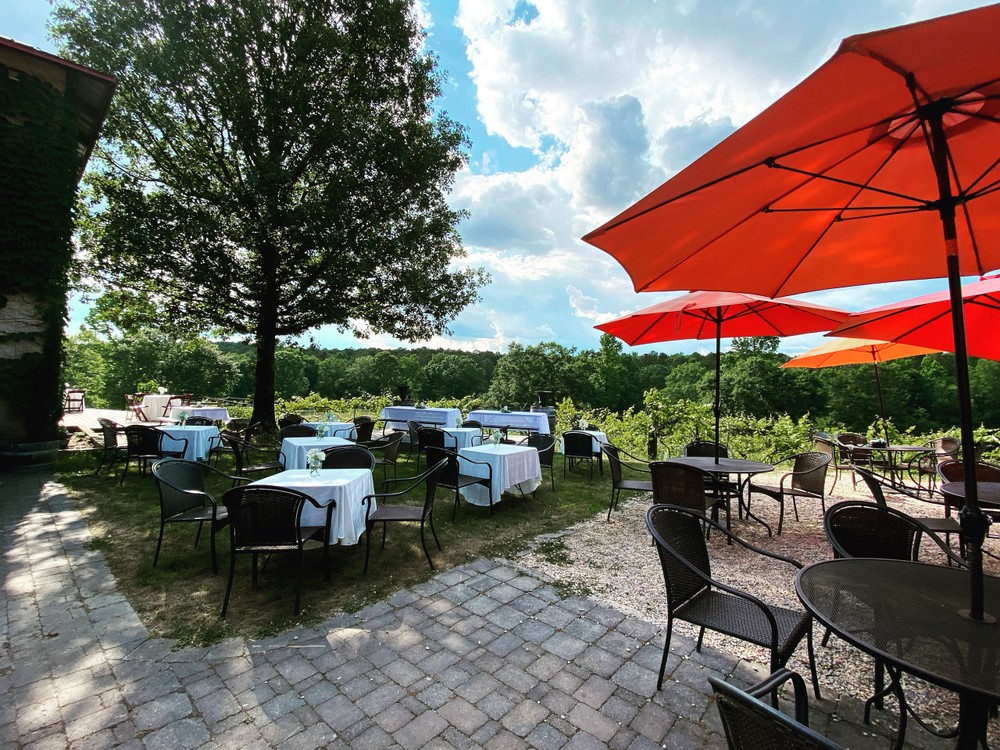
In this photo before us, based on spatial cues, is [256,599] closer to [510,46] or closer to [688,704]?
[688,704]

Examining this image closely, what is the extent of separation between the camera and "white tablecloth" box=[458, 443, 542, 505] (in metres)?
5.23

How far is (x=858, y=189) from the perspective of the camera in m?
2.43

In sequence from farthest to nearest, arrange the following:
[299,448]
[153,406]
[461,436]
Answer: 1. [153,406]
2. [461,436]
3. [299,448]

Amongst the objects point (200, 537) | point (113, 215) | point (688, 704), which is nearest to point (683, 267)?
point (688, 704)

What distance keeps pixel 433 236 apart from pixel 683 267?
9729mm

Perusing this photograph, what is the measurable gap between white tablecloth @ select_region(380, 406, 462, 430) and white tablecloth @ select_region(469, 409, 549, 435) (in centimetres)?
56

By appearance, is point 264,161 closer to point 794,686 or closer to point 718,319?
point 718,319

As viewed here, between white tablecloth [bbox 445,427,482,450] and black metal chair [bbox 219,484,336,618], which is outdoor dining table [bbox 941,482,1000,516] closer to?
black metal chair [bbox 219,484,336,618]

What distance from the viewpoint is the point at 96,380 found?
2411cm

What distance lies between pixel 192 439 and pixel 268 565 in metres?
4.75

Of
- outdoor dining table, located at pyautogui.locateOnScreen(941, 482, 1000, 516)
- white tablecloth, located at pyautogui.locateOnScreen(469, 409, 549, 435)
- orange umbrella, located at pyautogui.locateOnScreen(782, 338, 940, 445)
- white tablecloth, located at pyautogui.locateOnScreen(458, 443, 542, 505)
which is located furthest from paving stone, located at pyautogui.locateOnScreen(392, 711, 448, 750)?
white tablecloth, located at pyautogui.locateOnScreen(469, 409, 549, 435)

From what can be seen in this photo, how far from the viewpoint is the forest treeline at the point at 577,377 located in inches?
947

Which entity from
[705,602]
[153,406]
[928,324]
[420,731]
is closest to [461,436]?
[705,602]

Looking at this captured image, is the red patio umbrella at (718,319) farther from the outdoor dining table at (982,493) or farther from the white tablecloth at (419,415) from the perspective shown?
the white tablecloth at (419,415)
